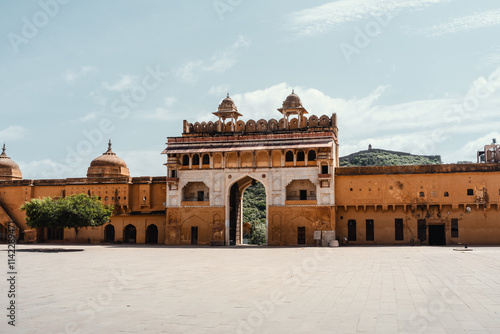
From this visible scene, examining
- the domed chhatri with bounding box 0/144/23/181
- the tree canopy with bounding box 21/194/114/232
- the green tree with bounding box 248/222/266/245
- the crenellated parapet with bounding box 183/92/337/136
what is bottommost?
the green tree with bounding box 248/222/266/245

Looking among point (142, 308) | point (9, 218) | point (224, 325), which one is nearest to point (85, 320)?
point (142, 308)

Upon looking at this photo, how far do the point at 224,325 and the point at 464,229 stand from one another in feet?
100

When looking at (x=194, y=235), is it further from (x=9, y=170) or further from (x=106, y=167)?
(x=9, y=170)

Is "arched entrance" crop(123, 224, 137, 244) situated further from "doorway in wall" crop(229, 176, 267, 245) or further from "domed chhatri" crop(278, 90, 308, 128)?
"domed chhatri" crop(278, 90, 308, 128)

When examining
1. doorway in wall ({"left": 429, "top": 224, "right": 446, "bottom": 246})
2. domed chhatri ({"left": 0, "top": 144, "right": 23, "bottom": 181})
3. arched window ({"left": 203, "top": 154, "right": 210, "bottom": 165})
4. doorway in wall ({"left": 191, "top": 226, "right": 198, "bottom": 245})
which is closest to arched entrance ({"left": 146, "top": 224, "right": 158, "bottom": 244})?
doorway in wall ({"left": 191, "top": 226, "right": 198, "bottom": 245})

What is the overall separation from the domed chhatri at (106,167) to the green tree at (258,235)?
1351 cm

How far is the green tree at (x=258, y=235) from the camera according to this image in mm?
48688

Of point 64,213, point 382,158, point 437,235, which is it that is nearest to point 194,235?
point 64,213

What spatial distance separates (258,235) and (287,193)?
12.5 metres

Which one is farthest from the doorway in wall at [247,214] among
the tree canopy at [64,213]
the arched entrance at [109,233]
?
the tree canopy at [64,213]

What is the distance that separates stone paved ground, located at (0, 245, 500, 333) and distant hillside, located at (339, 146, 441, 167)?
62993 mm

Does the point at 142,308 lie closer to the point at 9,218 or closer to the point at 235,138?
the point at 235,138

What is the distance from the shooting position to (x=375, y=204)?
3566cm

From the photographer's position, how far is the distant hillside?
78.4m
